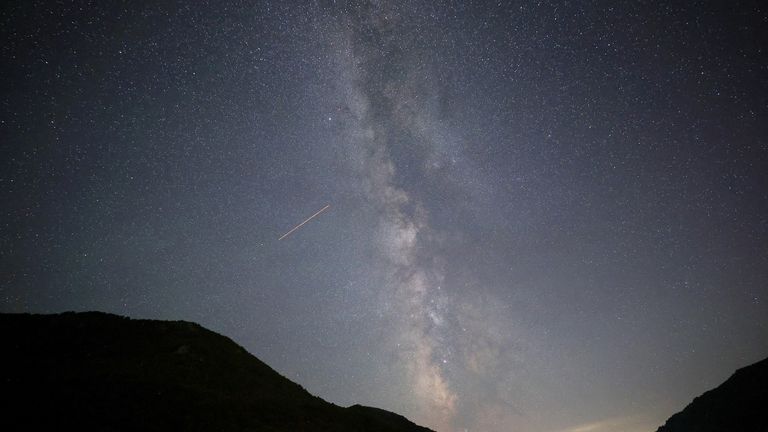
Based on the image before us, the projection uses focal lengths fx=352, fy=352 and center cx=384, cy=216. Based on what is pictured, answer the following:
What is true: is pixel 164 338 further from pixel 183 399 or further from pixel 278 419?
pixel 278 419

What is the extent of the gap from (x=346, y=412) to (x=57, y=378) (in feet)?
86.8

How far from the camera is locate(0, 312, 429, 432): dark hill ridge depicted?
68.2 ft

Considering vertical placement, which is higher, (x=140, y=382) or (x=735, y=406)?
(x=735, y=406)

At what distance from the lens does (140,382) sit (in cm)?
2573

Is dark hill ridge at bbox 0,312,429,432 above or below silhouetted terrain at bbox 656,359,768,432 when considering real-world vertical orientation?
below

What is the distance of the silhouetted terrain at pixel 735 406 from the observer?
275 ft

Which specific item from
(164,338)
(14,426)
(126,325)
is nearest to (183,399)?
(14,426)

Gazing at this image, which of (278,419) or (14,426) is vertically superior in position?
(278,419)

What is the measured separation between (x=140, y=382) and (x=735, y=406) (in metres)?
134

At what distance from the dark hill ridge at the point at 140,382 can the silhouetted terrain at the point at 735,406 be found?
10014 centimetres

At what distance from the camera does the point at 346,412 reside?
39.8 metres

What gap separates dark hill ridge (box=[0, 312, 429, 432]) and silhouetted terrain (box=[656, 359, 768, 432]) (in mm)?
100135

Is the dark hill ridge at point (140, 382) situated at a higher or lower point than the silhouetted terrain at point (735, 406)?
lower

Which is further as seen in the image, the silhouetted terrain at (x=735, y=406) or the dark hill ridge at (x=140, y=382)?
the silhouetted terrain at (x=735, y=406)
